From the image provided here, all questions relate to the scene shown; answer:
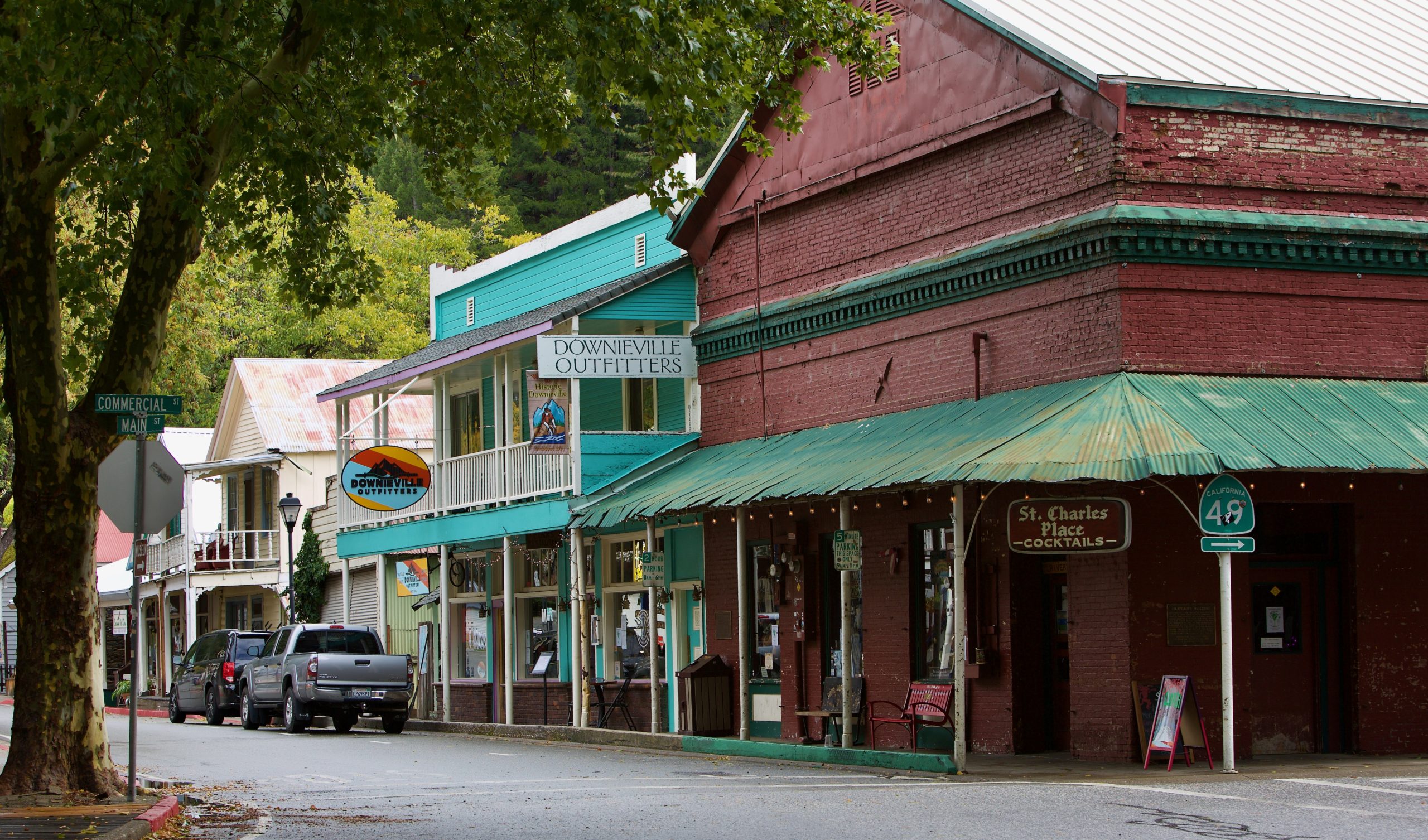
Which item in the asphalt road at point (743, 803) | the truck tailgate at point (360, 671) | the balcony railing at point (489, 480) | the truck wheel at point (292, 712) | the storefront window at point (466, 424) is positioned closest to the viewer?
the asphalt road at point (743, 803)

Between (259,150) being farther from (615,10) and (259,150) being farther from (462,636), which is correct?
(462,636)

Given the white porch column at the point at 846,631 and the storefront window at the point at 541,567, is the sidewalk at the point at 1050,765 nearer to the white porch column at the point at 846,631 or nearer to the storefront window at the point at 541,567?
the white porch column at the point at 846,631

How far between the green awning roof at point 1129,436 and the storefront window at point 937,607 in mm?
1387

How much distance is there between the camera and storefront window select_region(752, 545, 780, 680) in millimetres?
22562

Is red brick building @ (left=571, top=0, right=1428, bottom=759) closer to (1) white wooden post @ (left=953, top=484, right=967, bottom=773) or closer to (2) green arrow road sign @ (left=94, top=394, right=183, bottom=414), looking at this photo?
(1) white wooden post @ (left=953, top=484, right=967, bottom=773)

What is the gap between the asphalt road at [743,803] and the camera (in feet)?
37.3

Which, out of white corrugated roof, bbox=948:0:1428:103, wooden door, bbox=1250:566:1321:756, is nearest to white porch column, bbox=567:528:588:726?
white corrugated roof, bbox=948:0:1428:103

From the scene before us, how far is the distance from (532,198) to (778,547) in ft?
135

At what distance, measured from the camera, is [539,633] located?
27.7m

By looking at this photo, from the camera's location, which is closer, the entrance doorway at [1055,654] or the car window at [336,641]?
the entrance doorway at [1055,654]

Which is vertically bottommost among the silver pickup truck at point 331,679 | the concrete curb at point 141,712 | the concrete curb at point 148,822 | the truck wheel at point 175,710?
the concrete curb at point 141,712

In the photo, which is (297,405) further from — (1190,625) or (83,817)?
(83,817)

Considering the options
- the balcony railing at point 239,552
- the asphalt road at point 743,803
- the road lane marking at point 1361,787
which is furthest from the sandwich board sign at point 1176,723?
the balcony railing at point 239,552

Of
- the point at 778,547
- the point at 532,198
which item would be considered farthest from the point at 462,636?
the point at 532,198
